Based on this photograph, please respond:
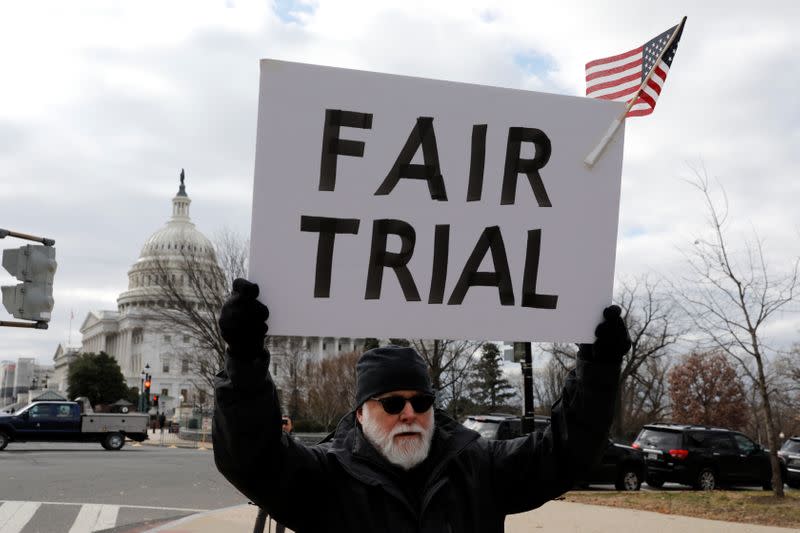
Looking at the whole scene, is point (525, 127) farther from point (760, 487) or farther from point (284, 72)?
point (760, 487)

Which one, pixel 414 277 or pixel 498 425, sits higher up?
pixel 414 277

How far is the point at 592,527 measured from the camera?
1152 cm

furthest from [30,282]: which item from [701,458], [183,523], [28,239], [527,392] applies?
[701,458]

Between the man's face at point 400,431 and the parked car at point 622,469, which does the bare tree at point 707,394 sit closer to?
the parked car at point 622,469

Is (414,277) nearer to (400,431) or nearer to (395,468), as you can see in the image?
(400,431)

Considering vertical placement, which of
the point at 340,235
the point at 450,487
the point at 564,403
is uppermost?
the point at 340,235

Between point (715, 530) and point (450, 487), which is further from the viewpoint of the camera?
point (715, 530)

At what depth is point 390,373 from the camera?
9.59ft

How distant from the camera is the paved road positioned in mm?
11977

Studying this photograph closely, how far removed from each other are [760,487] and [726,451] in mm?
2808

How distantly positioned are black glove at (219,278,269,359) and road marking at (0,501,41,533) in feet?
32.3

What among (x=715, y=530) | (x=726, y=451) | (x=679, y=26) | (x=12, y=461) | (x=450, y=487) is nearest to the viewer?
(x=450, y=487)

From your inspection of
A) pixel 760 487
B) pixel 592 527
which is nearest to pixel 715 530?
pixel 592 527

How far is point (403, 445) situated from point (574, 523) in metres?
9.77
